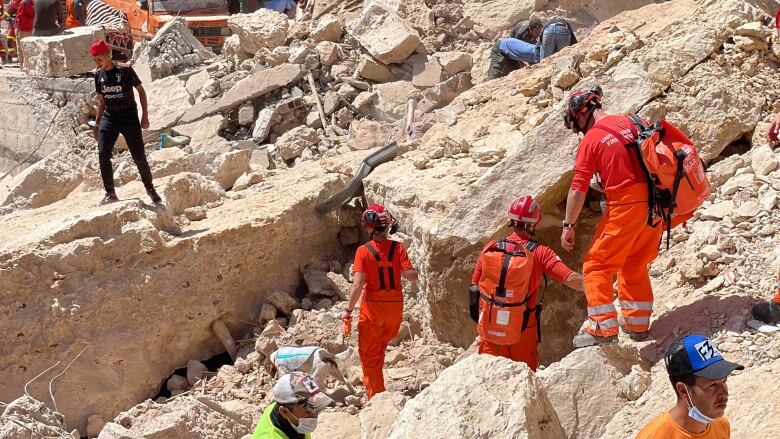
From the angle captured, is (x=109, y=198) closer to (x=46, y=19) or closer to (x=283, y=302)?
(x=283, y=302)

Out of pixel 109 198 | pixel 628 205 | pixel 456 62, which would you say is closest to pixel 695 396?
pixel 628 205

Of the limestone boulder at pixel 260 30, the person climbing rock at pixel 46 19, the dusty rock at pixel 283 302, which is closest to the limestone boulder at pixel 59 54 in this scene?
the person climbing rock at pixel 46 19

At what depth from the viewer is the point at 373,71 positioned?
1262cm

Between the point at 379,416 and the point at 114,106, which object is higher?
the point at 114,106

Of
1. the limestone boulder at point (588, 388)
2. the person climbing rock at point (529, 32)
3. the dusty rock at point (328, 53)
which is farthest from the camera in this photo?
the dusty rock at point (328, 53)

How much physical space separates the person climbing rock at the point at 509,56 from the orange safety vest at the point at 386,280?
481cm

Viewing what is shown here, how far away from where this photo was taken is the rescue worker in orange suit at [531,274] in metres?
6.43

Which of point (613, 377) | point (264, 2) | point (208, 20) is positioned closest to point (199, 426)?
point (613, 377)

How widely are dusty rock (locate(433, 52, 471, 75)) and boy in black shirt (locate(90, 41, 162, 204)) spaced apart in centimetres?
505

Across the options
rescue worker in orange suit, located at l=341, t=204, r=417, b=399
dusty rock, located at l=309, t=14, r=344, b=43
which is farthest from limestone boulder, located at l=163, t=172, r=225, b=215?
dusty rock, located at l=309, t=14, r=344, b=43

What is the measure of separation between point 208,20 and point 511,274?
1294 centimetres

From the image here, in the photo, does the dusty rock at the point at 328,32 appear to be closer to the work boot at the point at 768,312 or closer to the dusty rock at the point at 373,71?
the dusty rock at the point at 373,71

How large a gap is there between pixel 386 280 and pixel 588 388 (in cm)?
201

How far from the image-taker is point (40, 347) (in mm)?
A: 8266
